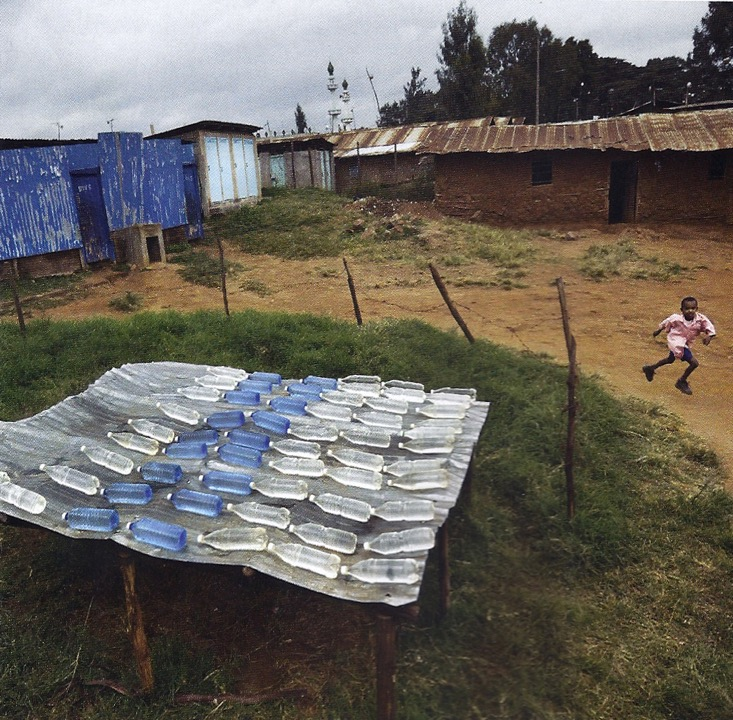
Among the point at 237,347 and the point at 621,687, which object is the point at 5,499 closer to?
the point at 621,687

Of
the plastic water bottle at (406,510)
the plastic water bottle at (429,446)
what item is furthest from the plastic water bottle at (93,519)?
the plastic water bottle at (429,446)

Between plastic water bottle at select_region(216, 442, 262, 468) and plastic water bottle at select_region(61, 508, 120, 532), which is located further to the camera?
plastic water bottle at select_region(216, 442, 262, 468)

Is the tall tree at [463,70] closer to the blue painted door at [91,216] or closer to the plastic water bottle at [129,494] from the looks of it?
the blue painted door at [91,216]

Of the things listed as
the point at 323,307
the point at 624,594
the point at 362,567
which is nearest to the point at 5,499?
the point at 362,567

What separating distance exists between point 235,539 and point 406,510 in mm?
949

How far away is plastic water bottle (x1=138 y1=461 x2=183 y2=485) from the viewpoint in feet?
12.9

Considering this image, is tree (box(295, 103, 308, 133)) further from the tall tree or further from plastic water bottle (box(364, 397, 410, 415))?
plastic water bottle (box(364, 397, 410, 415))

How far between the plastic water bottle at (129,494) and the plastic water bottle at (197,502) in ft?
0.51

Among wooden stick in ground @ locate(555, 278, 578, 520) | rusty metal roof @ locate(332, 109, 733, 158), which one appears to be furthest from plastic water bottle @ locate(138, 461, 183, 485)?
rusty metal roof @ locate(332, 109, 733, 158)

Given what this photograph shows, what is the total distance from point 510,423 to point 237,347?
4002 mm

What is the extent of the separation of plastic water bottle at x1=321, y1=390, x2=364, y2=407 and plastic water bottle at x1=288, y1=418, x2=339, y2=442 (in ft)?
1.21

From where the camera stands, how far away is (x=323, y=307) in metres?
12.1

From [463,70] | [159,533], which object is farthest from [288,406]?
[463,70]

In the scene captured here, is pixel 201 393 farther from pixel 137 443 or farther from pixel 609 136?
pixel 609 136
